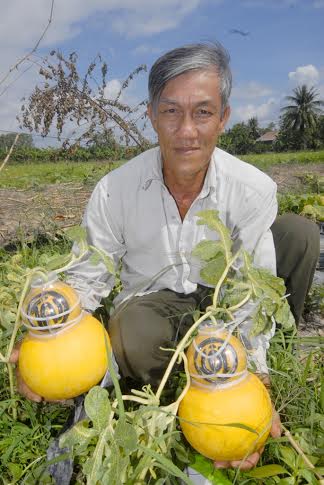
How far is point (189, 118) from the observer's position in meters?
1.81

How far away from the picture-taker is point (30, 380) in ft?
4.61

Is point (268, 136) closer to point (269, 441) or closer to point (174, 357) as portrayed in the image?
point (269, 441)

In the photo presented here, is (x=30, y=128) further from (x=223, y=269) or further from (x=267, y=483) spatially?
(x=267, y=483)

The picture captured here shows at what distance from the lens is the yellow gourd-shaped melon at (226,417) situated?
3.97 feet

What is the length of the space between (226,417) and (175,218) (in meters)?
1.09

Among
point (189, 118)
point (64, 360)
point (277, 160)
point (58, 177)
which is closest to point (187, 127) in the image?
point (189, 118)

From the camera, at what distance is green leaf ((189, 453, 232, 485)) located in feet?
4.43

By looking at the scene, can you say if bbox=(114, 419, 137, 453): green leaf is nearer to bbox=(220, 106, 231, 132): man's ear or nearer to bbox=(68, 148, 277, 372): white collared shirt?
bbox=(68, 148, 277, 372): white collared shirt

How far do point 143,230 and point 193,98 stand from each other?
2.11ft

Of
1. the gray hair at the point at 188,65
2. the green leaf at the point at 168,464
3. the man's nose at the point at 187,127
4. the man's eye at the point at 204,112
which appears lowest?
the green leaf at the point at 168,464

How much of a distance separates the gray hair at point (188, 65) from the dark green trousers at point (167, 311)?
0.79 m

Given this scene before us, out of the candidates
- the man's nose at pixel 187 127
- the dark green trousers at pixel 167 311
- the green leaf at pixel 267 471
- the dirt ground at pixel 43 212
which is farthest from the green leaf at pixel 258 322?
the dirt ground at pixel 43 212

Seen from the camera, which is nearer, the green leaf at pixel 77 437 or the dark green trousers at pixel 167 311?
the green leaf at pixel 77 437

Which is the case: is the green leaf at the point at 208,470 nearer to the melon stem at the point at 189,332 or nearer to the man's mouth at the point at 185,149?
the melon stem at the point at 189,332
